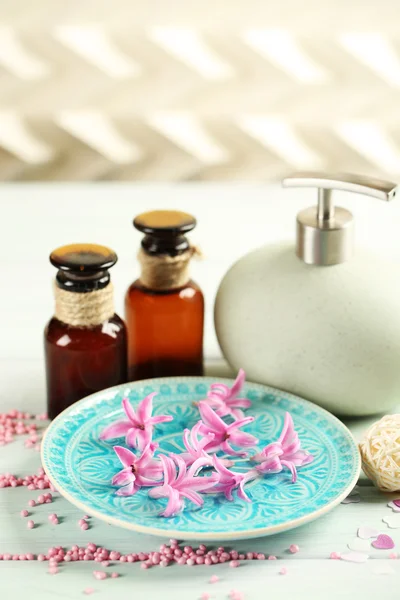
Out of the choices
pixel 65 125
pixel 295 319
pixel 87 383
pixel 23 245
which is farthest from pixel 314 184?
pixel 65 125

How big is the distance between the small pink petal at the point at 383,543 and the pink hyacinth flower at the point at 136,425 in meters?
0.17

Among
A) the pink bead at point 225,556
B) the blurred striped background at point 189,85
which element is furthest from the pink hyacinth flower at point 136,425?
the blurred striped background at point 189,85

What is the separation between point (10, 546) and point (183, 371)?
0.23m

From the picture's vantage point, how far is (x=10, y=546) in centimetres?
57

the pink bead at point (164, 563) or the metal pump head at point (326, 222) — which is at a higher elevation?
the metal pump head at point (326, 222)

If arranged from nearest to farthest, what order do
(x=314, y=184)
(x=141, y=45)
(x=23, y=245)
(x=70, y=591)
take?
(x=70, y=591), (x=314, y=184), (x=23, y=245), (x=141, y=45)

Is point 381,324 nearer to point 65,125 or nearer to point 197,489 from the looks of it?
point 197,489

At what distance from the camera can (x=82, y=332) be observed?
679 mm

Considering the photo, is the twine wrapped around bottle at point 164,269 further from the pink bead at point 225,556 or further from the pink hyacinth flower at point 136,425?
the pink bead at point 225,556

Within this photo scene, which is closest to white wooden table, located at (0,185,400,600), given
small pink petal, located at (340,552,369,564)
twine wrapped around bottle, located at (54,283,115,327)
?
small pink petal, located at (340,552,369,564)

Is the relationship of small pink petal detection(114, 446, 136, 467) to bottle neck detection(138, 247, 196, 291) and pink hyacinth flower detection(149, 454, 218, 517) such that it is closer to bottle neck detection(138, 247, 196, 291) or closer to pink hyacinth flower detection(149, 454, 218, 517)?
pink hyacinth flower detection(149, 454, 218, 517)

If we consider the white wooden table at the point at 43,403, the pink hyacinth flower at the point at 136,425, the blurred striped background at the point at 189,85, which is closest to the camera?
the white wooden table at the point at 43,403

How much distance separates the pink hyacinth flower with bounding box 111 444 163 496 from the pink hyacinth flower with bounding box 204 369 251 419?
9 centimetres

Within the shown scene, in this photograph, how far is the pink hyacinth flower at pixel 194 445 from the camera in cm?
61
